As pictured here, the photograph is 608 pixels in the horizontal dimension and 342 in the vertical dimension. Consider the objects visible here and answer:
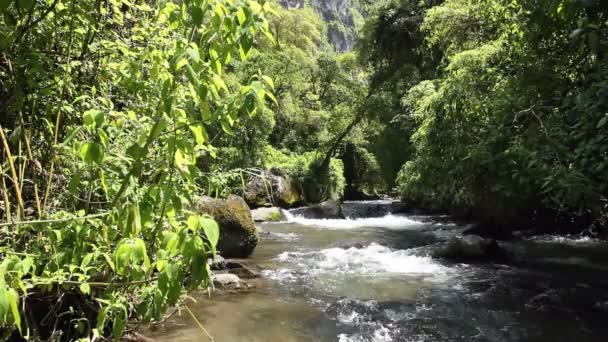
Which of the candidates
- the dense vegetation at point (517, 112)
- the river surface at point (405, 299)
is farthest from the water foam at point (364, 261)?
the dense vegetation at point (517, 112)

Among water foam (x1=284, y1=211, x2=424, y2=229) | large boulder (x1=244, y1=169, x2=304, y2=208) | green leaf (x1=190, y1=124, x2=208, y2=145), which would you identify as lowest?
water foam (x1=284, y1=211, x2=424, y2=229)

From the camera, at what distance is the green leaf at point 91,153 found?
5.48 ft

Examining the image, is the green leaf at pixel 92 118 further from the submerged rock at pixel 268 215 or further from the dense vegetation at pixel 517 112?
the submerged rock at pixel 268 215

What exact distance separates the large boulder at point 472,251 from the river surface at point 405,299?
1.43 feet

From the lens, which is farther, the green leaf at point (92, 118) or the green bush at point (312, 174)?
the green bush at point (312, 174)

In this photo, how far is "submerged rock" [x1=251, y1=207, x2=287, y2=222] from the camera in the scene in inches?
668

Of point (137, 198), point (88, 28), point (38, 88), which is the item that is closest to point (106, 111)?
point (38, 88)

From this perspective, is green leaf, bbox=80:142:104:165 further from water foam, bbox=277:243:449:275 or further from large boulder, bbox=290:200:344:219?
large boulder, bbox=290:200:344:219

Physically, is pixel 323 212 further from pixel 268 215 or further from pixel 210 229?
pixel 210 229

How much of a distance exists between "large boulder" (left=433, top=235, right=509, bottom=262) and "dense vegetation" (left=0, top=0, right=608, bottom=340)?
4.11ft

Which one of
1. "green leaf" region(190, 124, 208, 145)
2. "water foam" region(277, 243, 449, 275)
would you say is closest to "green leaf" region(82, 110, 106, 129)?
"green leaf" region(190, 124, 208, 145)

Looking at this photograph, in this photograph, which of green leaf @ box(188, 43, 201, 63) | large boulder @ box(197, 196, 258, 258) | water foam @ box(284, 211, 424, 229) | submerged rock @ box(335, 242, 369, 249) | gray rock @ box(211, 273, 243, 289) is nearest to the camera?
green leaf @ box(188, 43, 201, 63)

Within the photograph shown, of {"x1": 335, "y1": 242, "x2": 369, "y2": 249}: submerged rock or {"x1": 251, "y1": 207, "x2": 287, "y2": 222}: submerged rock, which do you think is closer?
{"x1": 335, "y1": 242, "x2": 369, "y2": 249}: submerged rock

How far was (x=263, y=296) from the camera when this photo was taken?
7.17 metres
